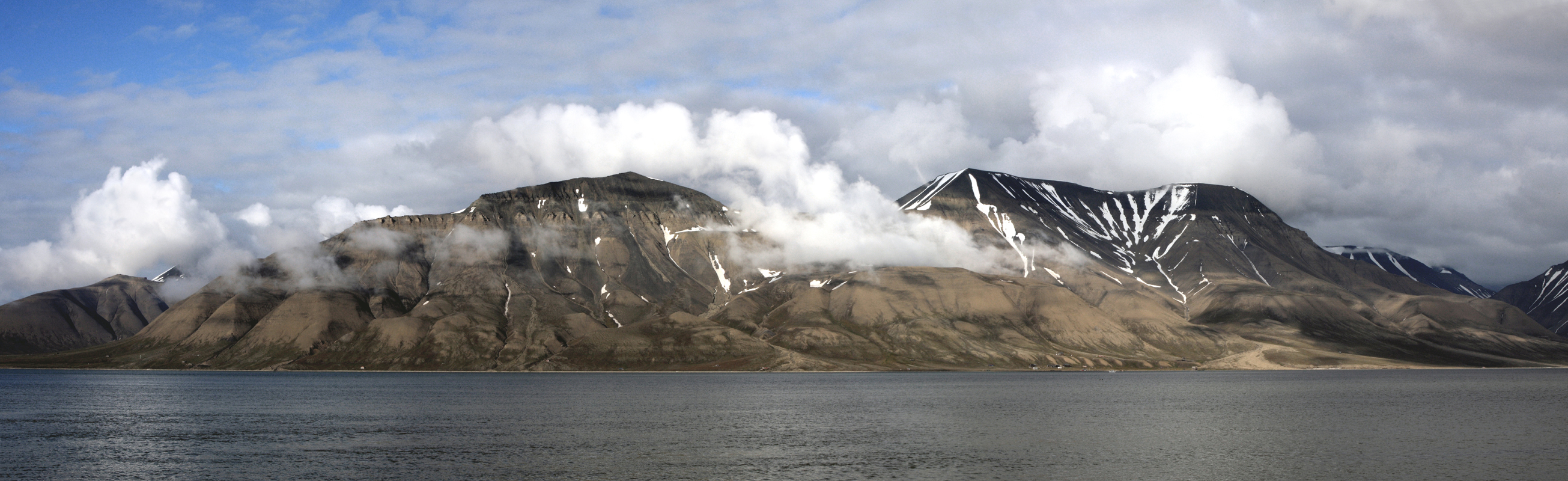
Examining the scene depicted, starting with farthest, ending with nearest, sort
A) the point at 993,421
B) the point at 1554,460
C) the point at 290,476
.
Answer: the point at 993,421 < the point at 1554,460 < the point at 290,476

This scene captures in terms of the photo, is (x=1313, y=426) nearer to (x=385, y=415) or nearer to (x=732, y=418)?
(x=732, y=418)

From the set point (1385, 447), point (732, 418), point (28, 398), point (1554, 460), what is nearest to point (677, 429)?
point (732, 418)

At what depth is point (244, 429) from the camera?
415 feet

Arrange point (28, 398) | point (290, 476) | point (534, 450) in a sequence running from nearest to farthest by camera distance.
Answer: point (290, 476)
point (534, 450)
point (28, 398)

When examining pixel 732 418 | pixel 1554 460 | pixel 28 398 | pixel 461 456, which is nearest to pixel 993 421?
pixel 732 418

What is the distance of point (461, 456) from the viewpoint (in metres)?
96.3

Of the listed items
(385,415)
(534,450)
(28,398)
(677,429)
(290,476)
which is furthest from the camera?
(28,398)

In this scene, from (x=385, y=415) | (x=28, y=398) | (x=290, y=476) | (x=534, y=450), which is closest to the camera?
(x=290, y=476)

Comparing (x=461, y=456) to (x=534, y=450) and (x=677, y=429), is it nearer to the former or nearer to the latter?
(x=534, y=450)

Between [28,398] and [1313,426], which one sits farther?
[28,398]

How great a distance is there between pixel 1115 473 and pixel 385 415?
109m

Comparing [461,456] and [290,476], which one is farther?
[461,456]

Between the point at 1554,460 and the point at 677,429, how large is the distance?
86313 millimetres

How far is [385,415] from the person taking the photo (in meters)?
153
